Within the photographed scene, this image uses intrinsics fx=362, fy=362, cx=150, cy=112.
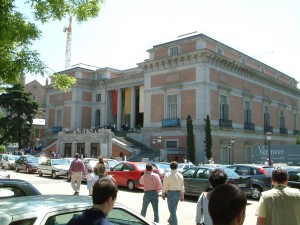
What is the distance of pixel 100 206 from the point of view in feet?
10.8

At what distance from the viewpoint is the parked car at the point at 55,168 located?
26141 mm

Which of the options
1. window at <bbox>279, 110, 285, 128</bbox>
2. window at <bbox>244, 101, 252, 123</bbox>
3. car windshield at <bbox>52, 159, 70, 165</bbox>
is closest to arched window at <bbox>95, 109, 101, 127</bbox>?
window at <bbox>244, 101, 252, 123</bbox>

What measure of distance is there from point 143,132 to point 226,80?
460 inches

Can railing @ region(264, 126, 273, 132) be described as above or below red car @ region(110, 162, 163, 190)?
above

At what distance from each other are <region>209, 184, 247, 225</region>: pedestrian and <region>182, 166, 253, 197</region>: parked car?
1266 centimetres

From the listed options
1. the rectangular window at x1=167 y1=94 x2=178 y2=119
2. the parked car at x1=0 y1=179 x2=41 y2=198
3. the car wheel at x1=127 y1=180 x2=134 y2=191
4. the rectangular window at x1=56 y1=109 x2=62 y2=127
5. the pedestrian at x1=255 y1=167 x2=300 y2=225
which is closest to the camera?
the pedestrian at x1=255 y1=167 x2=300 y2=225

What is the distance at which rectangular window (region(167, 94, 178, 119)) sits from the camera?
4169 centimetres

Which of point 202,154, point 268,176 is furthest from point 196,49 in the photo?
point 268,176

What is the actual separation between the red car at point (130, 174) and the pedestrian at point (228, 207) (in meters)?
16.3

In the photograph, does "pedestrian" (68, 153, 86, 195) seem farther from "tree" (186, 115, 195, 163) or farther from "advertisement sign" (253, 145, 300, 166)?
"tree" (186, 115, 195, 163)

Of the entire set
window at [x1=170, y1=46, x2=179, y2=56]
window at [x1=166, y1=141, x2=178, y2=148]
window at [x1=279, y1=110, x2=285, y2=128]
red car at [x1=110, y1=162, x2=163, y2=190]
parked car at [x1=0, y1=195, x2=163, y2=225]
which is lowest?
red car at [x1=110, y1=162, x2=163, y2=190]

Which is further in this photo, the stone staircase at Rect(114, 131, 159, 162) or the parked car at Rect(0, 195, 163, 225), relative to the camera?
the stone staircase at Rect(114, 131, 159, 162)

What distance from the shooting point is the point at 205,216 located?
5.28m

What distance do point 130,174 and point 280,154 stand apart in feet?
57.8
